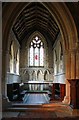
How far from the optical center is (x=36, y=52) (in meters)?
24.2

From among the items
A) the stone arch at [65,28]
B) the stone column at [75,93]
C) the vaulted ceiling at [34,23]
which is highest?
the vaulted ceiling at [34,23]

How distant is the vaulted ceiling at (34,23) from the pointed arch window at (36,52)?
2.48 feet

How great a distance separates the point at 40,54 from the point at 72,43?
519 inches

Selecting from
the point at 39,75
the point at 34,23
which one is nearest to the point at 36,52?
the point at 39,75

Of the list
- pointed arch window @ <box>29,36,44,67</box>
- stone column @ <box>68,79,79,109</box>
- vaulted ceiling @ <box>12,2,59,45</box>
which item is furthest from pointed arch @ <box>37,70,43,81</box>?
stone column @ <box>68,79,79,109</box>

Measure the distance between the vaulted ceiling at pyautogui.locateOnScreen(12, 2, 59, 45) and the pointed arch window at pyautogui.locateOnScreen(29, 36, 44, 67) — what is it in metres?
0.76

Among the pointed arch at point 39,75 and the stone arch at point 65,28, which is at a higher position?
the stone arch at point 65,28

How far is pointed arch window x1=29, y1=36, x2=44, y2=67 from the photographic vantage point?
23922mm

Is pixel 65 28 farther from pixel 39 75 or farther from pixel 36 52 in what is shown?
pixel 36 52

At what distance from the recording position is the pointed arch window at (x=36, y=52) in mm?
23922

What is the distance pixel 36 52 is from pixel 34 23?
349 cm

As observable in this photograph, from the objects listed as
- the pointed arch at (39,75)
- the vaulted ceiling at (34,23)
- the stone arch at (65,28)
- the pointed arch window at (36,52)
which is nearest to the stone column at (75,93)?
the stone arch at (65,28)

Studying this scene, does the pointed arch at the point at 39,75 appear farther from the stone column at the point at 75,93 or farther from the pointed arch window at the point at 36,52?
the stone column at the point at 75,93

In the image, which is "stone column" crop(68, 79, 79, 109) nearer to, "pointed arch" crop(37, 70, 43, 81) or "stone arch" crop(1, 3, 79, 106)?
"stone arch" crop(1, 3, 79, 106)
